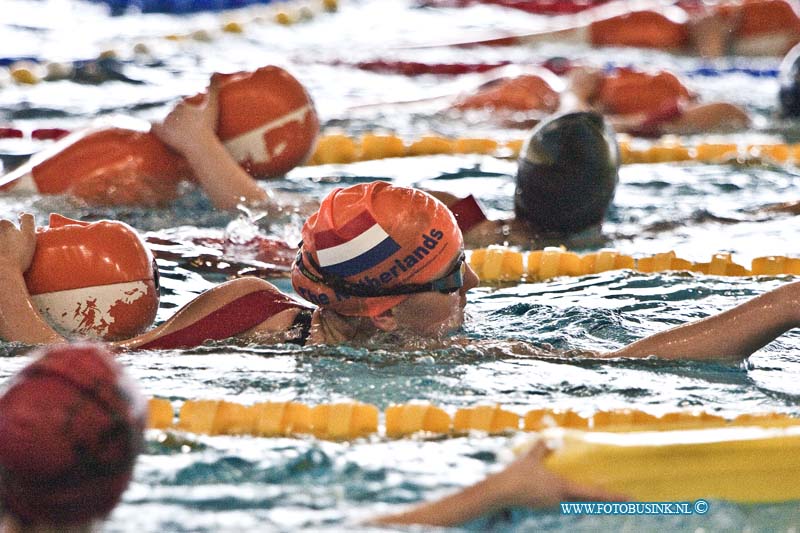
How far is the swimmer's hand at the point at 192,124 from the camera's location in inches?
157

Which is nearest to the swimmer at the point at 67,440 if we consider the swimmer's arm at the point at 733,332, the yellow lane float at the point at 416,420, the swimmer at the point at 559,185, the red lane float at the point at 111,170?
the yellow lane float at the point at 416,420

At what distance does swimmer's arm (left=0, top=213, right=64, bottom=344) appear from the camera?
9.53 ft

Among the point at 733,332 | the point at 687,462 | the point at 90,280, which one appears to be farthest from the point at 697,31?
the point at 687,462

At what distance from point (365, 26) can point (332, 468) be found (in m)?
8.60

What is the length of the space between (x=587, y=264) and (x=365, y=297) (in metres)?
1.38

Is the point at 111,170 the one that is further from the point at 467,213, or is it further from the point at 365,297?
the point at 365,297

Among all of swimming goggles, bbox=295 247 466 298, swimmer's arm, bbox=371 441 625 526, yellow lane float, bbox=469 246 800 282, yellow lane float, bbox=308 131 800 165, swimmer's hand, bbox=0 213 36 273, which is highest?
swimmer's hand, bbox=0 213 36 273

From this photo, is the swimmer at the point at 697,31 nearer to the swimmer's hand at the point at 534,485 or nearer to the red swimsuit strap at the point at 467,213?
the red swimsuit strap at the point at 467,213

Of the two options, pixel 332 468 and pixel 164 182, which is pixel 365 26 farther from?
pixel 332 468

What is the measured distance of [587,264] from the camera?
4.07m

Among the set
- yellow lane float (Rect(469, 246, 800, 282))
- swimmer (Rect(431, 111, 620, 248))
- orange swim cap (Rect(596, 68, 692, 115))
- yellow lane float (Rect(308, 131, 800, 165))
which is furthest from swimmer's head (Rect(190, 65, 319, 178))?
orange swim cap (Rect(596, 68, 692, 115))

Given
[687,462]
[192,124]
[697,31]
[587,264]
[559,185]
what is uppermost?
[192,124]

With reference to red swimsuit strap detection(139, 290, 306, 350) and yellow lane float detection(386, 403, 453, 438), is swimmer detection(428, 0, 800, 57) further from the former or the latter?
yellow lane float detection(386, 403, 453, 438)

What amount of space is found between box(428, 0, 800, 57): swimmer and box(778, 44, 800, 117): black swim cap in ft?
9.42
